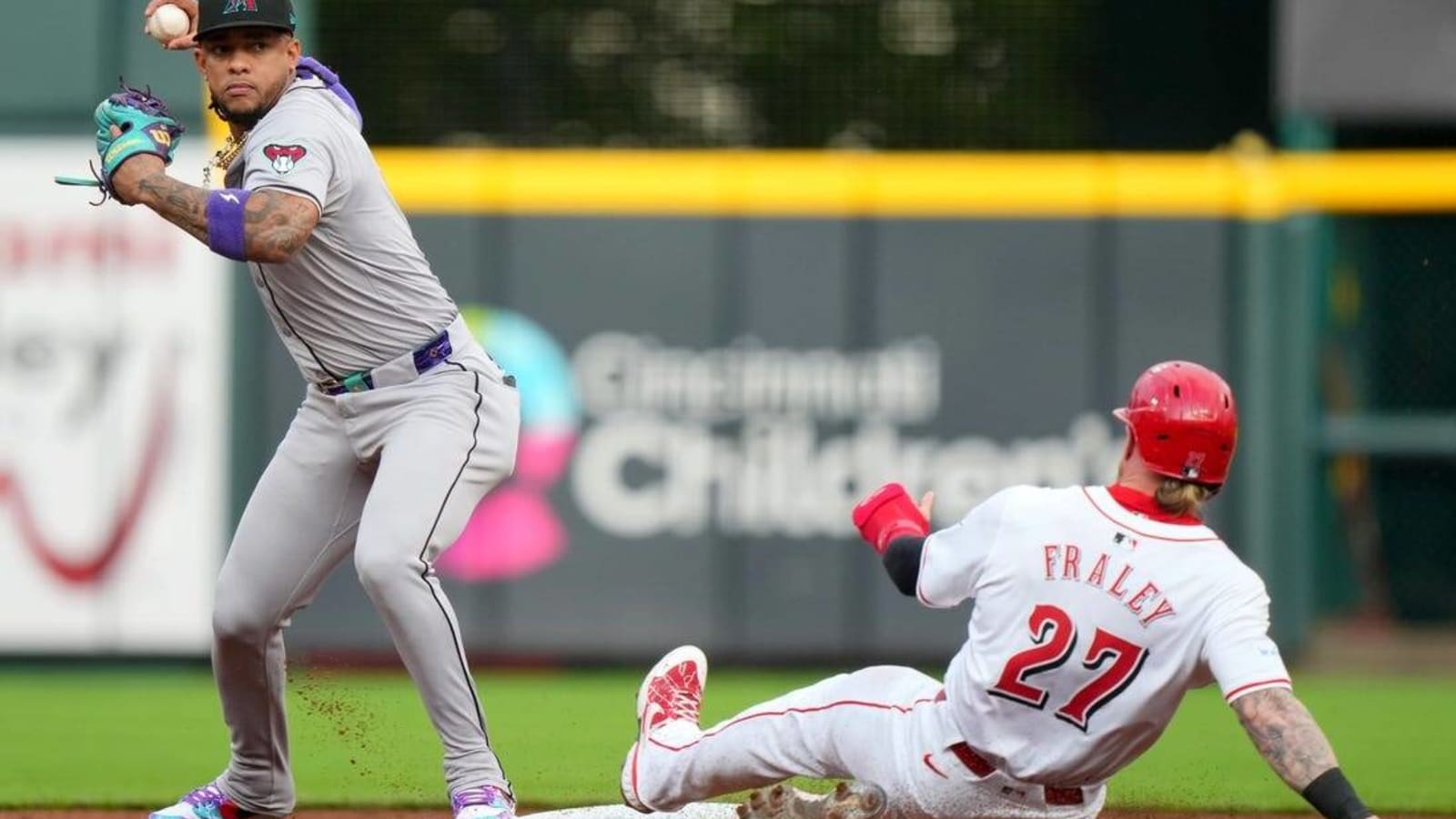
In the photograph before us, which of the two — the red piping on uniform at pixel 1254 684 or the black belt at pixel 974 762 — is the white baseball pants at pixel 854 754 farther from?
the red piping on uniform at pixel 1254 684

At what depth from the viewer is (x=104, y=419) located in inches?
361

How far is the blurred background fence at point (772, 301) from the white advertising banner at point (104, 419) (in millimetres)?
20

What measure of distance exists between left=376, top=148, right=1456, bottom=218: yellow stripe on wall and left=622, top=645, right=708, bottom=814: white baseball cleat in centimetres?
509

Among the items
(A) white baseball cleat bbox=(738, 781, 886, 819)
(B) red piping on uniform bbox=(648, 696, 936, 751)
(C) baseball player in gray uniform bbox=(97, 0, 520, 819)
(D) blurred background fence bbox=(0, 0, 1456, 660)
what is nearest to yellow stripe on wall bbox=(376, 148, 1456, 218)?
(D) blurred background fence bbox=(0, 0, 1456, 660)

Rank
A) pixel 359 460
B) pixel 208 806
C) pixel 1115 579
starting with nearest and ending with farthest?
pixel 1115 579
pixel 359 460
pixel 208 806

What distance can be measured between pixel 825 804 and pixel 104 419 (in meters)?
5.88

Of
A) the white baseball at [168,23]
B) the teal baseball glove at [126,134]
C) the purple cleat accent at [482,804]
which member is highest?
the white baseball at [168,23]

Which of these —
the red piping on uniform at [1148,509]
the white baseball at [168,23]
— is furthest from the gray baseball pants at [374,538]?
the red piping on uniform at [1148,509]

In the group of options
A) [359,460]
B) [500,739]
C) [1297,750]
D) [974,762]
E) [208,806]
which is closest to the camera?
[1297,750]

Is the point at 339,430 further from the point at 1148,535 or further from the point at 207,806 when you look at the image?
the point at 1148,535

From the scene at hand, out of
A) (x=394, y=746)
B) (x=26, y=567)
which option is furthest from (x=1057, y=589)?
(x=26, y=567)

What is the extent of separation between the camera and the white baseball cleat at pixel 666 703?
4410 mm

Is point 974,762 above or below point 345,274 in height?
below

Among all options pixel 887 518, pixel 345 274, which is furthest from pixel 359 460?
pixel 887 518
